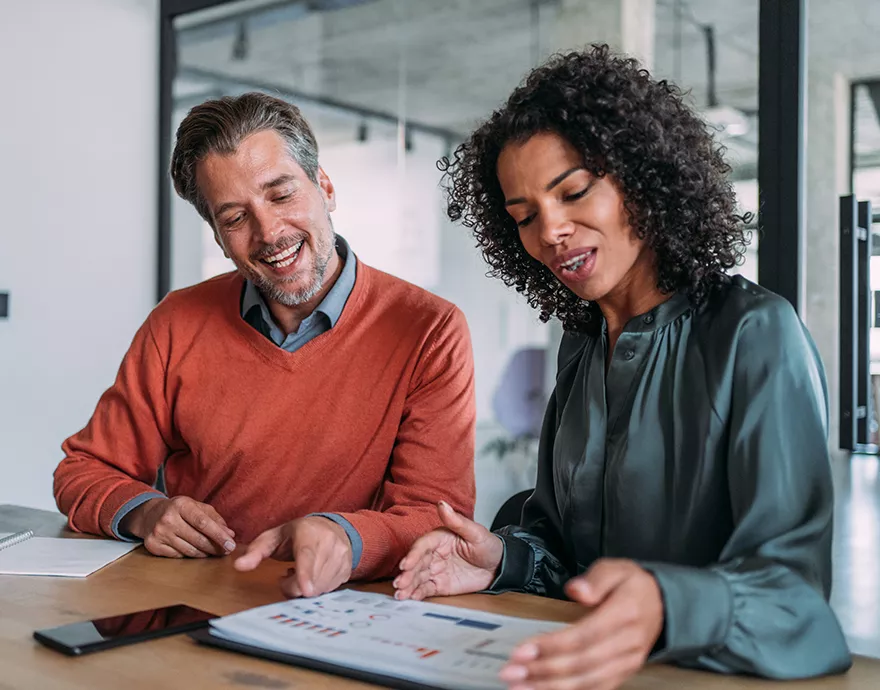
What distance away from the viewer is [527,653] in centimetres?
75

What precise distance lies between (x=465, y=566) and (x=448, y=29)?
2.37m

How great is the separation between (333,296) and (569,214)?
726mm

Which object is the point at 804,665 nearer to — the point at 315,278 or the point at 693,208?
the point at 693,208

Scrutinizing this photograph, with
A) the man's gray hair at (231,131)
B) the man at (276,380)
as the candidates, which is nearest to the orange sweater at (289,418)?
the man at (276,380)

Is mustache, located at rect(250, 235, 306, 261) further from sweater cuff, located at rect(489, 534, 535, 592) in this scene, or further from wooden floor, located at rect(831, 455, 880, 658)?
wooden floor, located at rect(831, 455, 880, 658)

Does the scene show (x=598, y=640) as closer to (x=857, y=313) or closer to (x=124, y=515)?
(x=124, y=515)

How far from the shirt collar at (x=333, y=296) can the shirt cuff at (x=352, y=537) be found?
569 millimetres

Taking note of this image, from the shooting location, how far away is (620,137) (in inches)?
51.1

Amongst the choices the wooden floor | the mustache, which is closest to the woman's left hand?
the mustache

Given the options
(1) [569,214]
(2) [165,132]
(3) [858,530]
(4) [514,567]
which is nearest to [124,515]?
(4) [514,567]

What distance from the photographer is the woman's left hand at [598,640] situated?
29.8 inches

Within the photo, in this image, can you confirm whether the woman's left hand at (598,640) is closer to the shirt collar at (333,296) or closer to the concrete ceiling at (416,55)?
the shirt collar at (333,296)

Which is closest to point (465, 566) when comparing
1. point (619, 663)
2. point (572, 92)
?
point (619, 663)

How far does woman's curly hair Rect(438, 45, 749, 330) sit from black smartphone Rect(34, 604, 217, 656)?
0.75m
